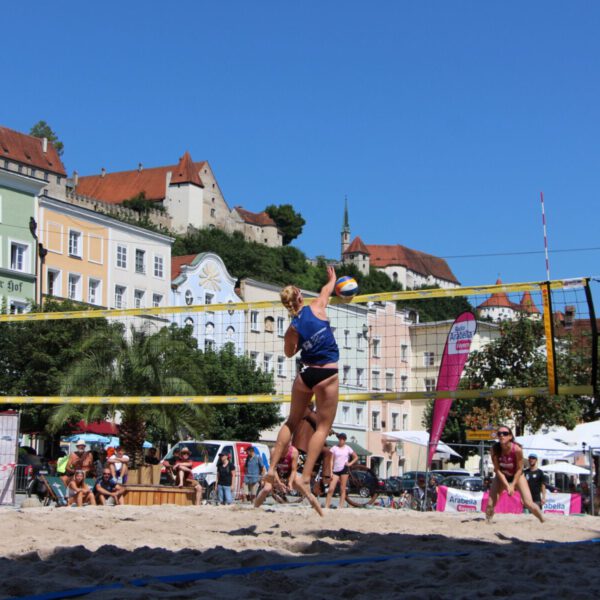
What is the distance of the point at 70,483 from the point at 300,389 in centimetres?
614

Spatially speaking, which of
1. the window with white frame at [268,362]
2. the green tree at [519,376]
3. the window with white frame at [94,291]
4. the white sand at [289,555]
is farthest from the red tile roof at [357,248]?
the white sand at [289,555]

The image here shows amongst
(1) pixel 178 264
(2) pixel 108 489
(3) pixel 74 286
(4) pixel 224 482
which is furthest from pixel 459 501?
(1) pixel 178 264

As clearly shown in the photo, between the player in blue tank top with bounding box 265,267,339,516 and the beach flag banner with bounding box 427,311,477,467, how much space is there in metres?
9.50

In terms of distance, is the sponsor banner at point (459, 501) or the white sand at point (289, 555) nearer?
the white sand at point (289, 555)

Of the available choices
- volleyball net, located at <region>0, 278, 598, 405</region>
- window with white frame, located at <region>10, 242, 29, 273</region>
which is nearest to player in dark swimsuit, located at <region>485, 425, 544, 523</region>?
volleyball net, located at <region>0, 278, 598, 405</region>

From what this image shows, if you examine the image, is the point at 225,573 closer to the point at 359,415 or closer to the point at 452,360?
the point at 452,360

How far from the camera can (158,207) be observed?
118 metres

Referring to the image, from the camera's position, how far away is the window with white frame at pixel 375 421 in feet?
202

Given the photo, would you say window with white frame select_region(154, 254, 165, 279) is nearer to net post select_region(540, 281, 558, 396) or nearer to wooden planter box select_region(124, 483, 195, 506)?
wooden planter box select_region(124, 483, 195, 506)

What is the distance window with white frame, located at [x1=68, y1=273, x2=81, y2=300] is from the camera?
48.0 m

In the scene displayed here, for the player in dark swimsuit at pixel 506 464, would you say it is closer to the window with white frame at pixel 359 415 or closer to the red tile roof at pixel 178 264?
the red tile roof at pixel 178 264

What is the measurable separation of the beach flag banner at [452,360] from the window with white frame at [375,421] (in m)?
42.1

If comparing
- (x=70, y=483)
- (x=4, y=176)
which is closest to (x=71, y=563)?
(x=70, y=483)

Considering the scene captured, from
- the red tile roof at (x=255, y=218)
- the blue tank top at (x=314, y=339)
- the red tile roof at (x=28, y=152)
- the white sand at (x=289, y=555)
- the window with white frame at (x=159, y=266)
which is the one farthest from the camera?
the red tile roof at (x=255, y=218)
